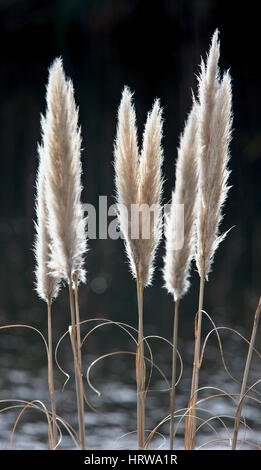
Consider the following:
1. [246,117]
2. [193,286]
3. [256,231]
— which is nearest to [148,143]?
[193,286]

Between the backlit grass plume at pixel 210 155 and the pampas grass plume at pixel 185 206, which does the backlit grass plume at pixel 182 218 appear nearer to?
the pampas grass plume at pixel 185 206

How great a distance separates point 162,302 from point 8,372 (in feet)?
6.36

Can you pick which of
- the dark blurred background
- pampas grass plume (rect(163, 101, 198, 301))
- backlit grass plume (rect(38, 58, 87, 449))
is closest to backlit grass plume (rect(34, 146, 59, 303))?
backlit grass plume (rect(38, 58, 87, 449))

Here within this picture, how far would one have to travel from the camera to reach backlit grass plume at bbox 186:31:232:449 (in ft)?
4.54

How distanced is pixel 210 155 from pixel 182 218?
0.19 meters

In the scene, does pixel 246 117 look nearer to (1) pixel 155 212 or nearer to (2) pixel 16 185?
(2) pixel 16 185

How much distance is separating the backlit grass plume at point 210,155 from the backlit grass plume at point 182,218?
101mm

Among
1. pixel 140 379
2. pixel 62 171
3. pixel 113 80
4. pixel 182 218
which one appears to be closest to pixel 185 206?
pixel 182 218

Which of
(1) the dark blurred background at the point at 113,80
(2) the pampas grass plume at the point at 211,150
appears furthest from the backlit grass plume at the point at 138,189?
(1) the dark blurred background at the point at 113,80

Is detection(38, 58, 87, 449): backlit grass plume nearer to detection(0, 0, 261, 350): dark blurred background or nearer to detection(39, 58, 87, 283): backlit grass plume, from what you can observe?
detection(39, 58, 87, 283): backlit grass plume

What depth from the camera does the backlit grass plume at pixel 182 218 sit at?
125 centimetres

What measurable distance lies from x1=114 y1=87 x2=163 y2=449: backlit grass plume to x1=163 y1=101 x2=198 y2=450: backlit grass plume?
0.05 m

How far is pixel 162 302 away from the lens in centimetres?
555

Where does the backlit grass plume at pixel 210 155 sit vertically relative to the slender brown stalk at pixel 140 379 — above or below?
above
